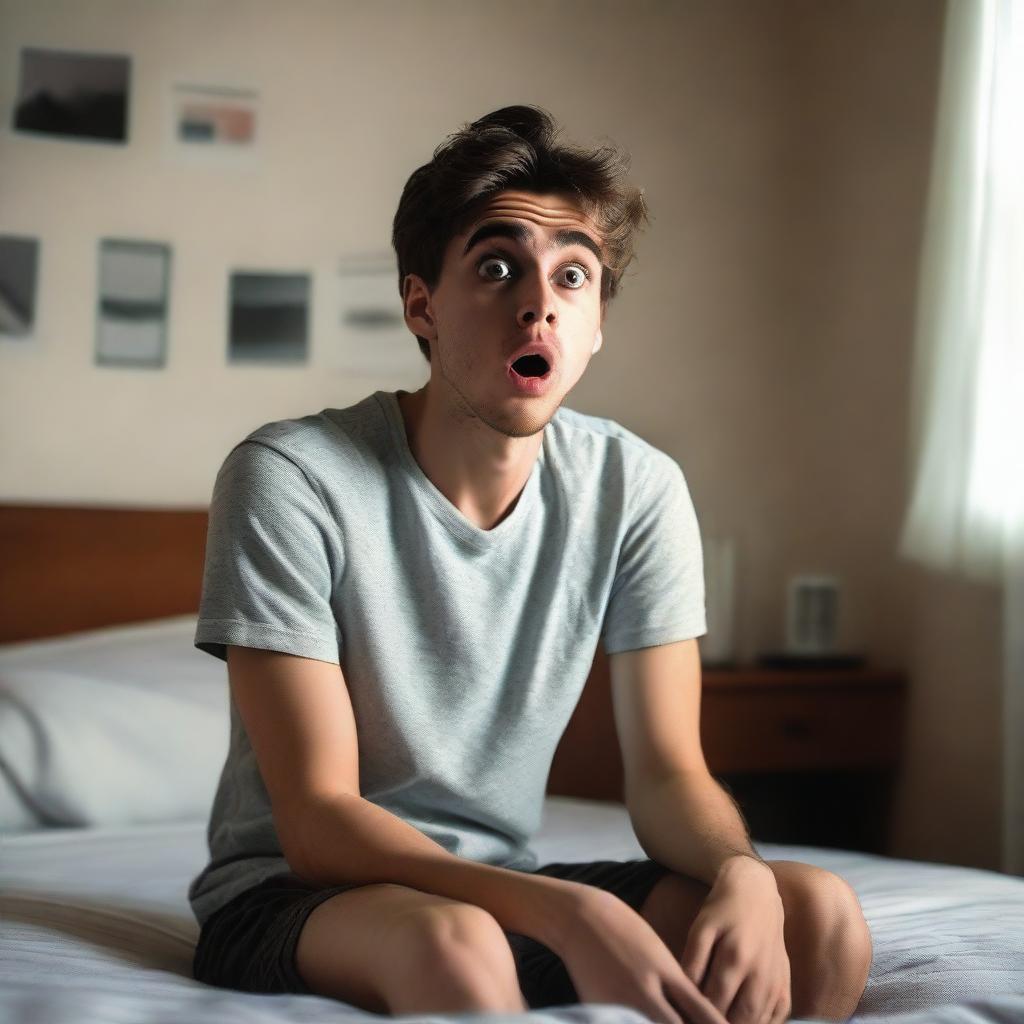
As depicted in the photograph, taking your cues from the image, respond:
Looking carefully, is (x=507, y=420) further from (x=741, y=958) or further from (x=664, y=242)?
(x=664, y=242)

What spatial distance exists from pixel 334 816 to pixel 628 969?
0.89 feet

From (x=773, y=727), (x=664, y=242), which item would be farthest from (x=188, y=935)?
(x=664, y=242)

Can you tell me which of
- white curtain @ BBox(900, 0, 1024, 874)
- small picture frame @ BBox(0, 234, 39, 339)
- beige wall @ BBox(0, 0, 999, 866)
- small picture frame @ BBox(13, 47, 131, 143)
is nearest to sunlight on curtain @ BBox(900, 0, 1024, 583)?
white curtain @ BBox(900, 0, 1024, 874)

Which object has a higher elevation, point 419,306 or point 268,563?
point 419,306

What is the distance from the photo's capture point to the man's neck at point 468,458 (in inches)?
50.5

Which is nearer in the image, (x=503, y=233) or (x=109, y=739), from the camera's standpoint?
(x=503, y=233)

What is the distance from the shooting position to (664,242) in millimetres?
2926

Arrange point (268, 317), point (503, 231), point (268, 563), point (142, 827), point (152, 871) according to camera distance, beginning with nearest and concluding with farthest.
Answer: point (268, 563), point (503, 231), point (152, 871), point (142, 827), point (268, 317)

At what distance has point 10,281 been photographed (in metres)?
2.47

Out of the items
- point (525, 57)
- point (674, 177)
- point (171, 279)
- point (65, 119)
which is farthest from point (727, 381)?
point (65, 119)

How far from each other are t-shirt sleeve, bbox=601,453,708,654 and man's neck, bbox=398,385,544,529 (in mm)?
143

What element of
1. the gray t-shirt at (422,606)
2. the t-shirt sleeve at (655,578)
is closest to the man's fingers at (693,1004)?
the gray t-shirt at (422,606)

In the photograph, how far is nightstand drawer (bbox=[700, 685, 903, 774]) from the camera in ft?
8.28

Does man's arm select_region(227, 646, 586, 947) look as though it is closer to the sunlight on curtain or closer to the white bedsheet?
the white bedsheet
